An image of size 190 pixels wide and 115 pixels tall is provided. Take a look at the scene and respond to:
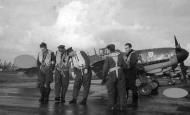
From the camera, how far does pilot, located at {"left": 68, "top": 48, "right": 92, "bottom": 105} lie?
993 cm

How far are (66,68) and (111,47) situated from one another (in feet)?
7.59

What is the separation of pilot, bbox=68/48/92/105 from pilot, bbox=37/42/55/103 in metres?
0.70

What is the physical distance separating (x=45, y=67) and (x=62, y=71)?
58 centimetres

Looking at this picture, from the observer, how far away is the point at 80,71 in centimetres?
1006

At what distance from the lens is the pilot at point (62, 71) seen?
1015cm

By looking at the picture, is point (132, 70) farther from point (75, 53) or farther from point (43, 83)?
point (43, 83)

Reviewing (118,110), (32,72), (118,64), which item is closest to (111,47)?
(118,64)

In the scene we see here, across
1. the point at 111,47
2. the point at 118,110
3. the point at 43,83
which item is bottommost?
the point at 118,110

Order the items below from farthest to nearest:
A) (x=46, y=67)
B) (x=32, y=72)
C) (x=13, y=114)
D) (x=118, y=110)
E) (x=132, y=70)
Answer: (x=32, y=72)
(x=132, y=70)
(x=46, y=67)
(x=118, y=110)
(x=13, y=114)

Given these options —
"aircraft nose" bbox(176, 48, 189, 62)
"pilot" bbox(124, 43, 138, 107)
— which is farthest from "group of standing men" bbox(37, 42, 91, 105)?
"aircraft nose" bbox(176, 48, 189, 62)

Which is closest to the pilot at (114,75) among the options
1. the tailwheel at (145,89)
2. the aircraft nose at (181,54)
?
the tailwheel at (145,89)

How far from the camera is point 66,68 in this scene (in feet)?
33.4

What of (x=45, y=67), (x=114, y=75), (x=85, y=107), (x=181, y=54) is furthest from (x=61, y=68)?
(x=181, y=54)

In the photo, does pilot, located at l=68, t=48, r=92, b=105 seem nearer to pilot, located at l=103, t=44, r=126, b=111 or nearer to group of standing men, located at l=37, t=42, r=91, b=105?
group of standing men, located at l=37, t=42, r=91, b=105
